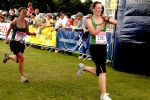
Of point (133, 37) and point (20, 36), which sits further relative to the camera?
point (133, 37)

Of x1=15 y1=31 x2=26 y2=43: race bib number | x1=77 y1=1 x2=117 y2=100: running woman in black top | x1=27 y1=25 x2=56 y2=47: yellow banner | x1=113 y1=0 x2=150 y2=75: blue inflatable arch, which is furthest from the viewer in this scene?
x1=27 y1=25 x2=56 y2=47: yellow banner

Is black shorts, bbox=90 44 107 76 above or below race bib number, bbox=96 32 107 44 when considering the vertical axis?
below

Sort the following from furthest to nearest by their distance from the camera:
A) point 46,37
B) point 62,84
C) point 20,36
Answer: point 46,37 → point 20,36 → point 62,84

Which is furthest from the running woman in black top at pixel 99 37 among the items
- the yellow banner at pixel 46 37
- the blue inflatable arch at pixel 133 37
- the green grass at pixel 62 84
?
the yellow banner at pixel 46 37

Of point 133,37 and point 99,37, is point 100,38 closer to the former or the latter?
point 99,37

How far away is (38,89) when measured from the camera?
9383 millimetres

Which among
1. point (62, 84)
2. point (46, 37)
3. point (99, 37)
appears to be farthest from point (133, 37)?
point (46, 37)

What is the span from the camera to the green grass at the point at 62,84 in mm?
8734

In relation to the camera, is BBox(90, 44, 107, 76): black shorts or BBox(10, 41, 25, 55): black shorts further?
BBox(10, 41, 25, 55): black shorts

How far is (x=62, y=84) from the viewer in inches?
403

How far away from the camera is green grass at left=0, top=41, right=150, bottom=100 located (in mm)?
8734

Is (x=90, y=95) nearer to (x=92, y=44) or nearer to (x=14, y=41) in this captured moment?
(x=92, y=44)

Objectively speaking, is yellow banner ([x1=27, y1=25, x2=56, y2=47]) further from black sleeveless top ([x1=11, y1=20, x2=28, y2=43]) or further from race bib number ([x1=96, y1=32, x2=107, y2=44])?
race bib number ([x1=96, y1=32, x2=107, y2=44])

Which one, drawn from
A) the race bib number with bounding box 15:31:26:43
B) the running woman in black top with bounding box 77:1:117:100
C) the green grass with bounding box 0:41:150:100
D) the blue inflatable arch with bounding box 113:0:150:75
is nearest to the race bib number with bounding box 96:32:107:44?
the running woman in black top with bounding box 77:1:117:100
